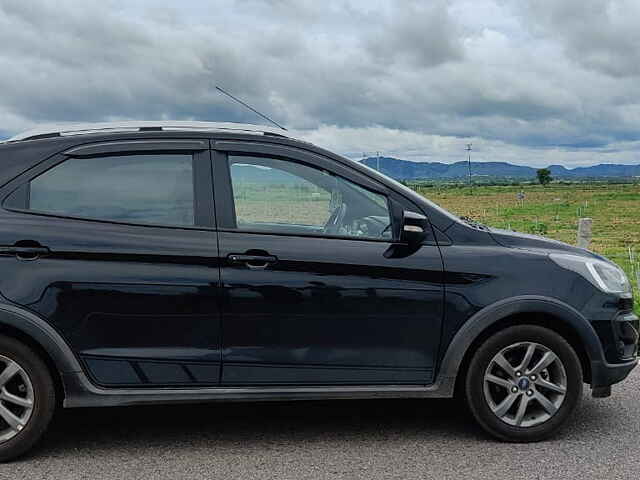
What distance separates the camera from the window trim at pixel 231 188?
13.4 ft

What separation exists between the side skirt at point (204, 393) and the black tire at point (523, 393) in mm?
213

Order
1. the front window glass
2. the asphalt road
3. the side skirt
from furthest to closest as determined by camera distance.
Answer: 1. the front window glass
2. the side skirt
3. the asphalt road

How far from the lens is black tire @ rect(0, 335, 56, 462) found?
3885mm

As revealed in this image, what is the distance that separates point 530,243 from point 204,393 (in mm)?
2020

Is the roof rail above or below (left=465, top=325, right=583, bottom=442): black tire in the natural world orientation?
above

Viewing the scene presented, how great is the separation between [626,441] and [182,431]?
253 cm

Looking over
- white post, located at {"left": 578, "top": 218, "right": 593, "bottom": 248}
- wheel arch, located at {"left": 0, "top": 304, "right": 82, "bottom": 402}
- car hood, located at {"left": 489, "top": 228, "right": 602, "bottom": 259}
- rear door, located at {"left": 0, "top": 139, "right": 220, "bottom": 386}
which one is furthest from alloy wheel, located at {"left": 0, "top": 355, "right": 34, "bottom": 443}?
white post, located at {"left": 578, "top": 218, "right": 593, "bottom": 248}

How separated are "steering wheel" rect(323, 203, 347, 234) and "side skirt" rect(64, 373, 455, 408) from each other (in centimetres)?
86

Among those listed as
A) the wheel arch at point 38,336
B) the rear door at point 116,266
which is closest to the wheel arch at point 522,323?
the rear door at point 116,266

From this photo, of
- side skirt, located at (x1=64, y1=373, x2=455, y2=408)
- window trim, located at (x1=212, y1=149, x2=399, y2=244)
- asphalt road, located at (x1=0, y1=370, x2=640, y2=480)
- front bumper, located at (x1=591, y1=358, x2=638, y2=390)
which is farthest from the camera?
front bumper, located at (x1=591, y1=358, x2=638, y2=390)

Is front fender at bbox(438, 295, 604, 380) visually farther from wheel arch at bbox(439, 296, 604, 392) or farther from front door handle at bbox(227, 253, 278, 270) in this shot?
front door handle at bbox(227, 253, 278, 270)

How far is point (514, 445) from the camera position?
14.0ft

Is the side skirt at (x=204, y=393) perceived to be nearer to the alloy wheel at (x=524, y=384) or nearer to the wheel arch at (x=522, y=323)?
the wheel arch at (x=522, y=323)

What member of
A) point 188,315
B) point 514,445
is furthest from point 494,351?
point 188,315
